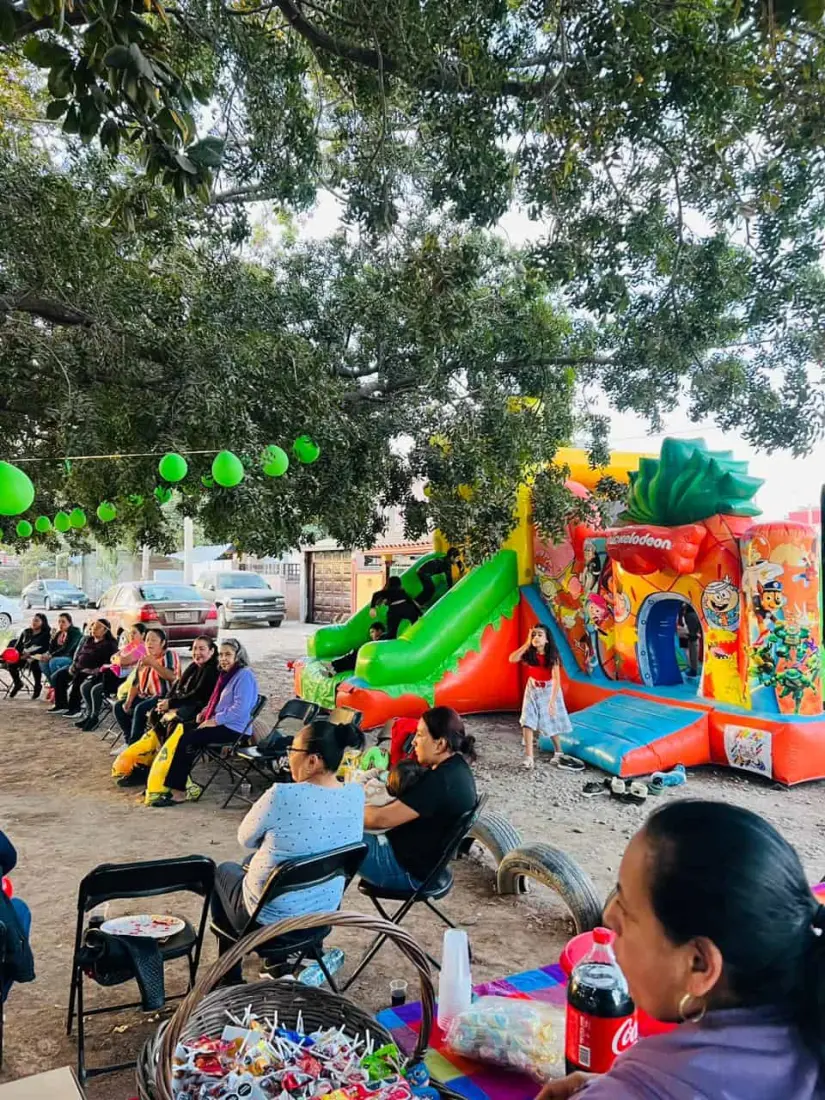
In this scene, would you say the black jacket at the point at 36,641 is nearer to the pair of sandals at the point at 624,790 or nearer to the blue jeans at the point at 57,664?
the blue jeans at the point at 57,664

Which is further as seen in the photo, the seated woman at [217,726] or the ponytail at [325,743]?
the seated woman at [217,726]

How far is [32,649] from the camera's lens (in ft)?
36.5

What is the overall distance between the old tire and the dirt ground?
0.14 meters

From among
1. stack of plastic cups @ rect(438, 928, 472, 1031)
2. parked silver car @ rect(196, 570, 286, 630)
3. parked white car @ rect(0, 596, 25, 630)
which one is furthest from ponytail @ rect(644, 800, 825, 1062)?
parked white car @ rect(0, 596, 25, 630)

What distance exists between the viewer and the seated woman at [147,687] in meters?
7.10

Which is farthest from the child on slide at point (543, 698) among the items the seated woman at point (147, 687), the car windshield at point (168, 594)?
the car windshield at point (168, 594)

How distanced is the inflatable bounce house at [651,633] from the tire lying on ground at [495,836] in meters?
2.42

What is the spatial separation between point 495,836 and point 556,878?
0.70 metres

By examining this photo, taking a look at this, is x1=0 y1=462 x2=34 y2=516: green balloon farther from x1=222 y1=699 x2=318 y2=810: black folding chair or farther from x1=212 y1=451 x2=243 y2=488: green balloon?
x1=222 y1=699 x2=318 y2=810: black folding chair

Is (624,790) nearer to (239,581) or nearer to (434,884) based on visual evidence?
(434,884)

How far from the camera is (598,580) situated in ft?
27.8

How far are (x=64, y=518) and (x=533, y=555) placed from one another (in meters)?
6.59

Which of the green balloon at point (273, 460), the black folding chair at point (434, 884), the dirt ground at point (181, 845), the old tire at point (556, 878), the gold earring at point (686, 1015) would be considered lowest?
the dirt ground at point (181, 845)

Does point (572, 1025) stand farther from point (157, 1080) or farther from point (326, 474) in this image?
point (326, 474)
